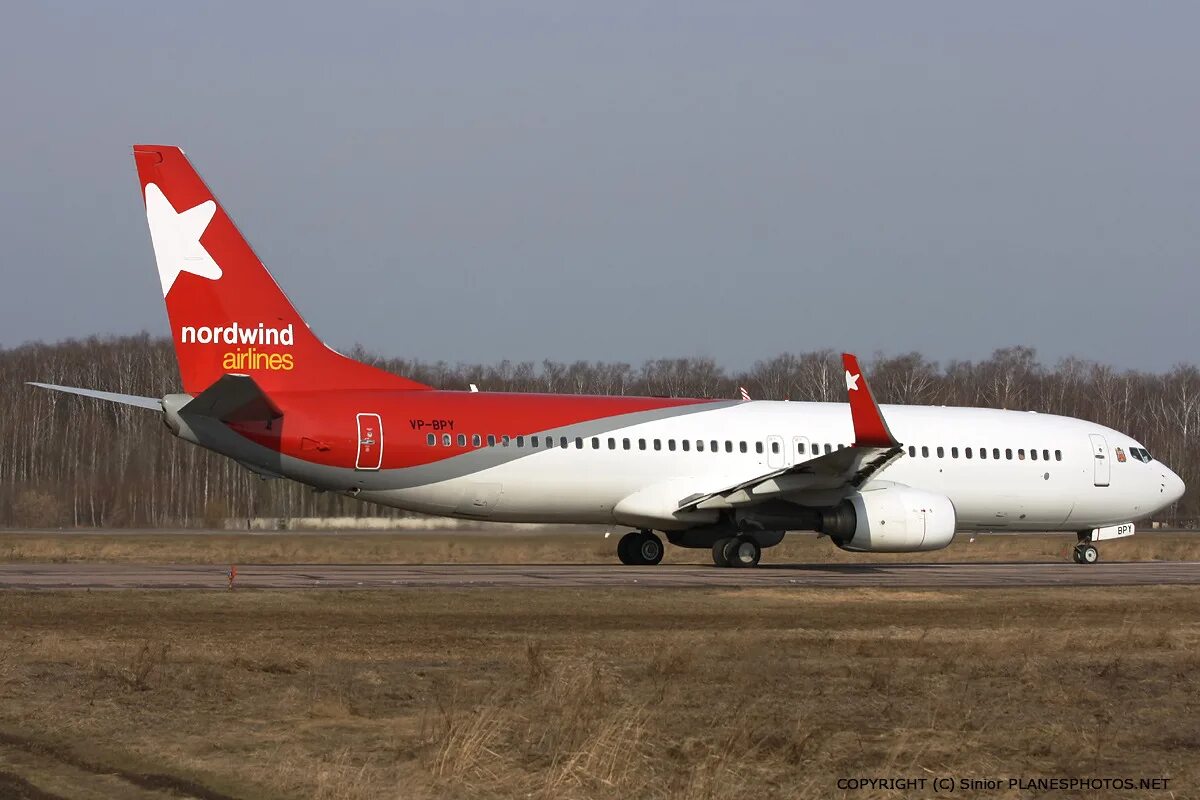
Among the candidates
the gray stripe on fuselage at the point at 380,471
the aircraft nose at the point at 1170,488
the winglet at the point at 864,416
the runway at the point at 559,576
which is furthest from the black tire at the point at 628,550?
the aircraft nose at the point at 1170,488

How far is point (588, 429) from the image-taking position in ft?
95.5

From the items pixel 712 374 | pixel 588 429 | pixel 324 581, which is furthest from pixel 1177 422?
pixel 324 581

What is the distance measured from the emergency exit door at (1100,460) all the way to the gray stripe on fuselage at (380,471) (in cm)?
1035

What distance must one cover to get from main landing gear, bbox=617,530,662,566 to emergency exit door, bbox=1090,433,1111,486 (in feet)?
32.0

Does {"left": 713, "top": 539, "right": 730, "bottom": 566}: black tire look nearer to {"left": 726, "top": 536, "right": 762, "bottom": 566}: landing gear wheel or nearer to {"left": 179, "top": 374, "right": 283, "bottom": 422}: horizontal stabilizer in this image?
{"left": 726, "top": 536, "right": 762, "bottom": 566}: landing gear wheel

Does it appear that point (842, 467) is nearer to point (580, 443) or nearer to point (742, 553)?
point (742, 553)

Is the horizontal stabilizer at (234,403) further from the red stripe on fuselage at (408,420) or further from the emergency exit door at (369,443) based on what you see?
the emergency exit door at (369,443)

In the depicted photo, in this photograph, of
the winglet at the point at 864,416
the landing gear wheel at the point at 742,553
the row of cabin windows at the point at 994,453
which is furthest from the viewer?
the row of cabin windows at the point at 994,453

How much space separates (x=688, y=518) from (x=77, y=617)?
A: 46.5 feet

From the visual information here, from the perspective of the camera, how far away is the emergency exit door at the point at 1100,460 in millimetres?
33156

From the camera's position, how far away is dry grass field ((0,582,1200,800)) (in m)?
9.16

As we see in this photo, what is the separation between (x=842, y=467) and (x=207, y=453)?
139 ft

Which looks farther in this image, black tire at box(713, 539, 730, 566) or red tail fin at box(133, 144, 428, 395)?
black tire at box(713, 539, 730, 566)

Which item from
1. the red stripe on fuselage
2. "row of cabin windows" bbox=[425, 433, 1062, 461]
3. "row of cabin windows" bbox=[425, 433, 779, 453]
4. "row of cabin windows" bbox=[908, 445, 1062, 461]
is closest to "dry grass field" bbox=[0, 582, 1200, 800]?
the red stripe on fuselage
